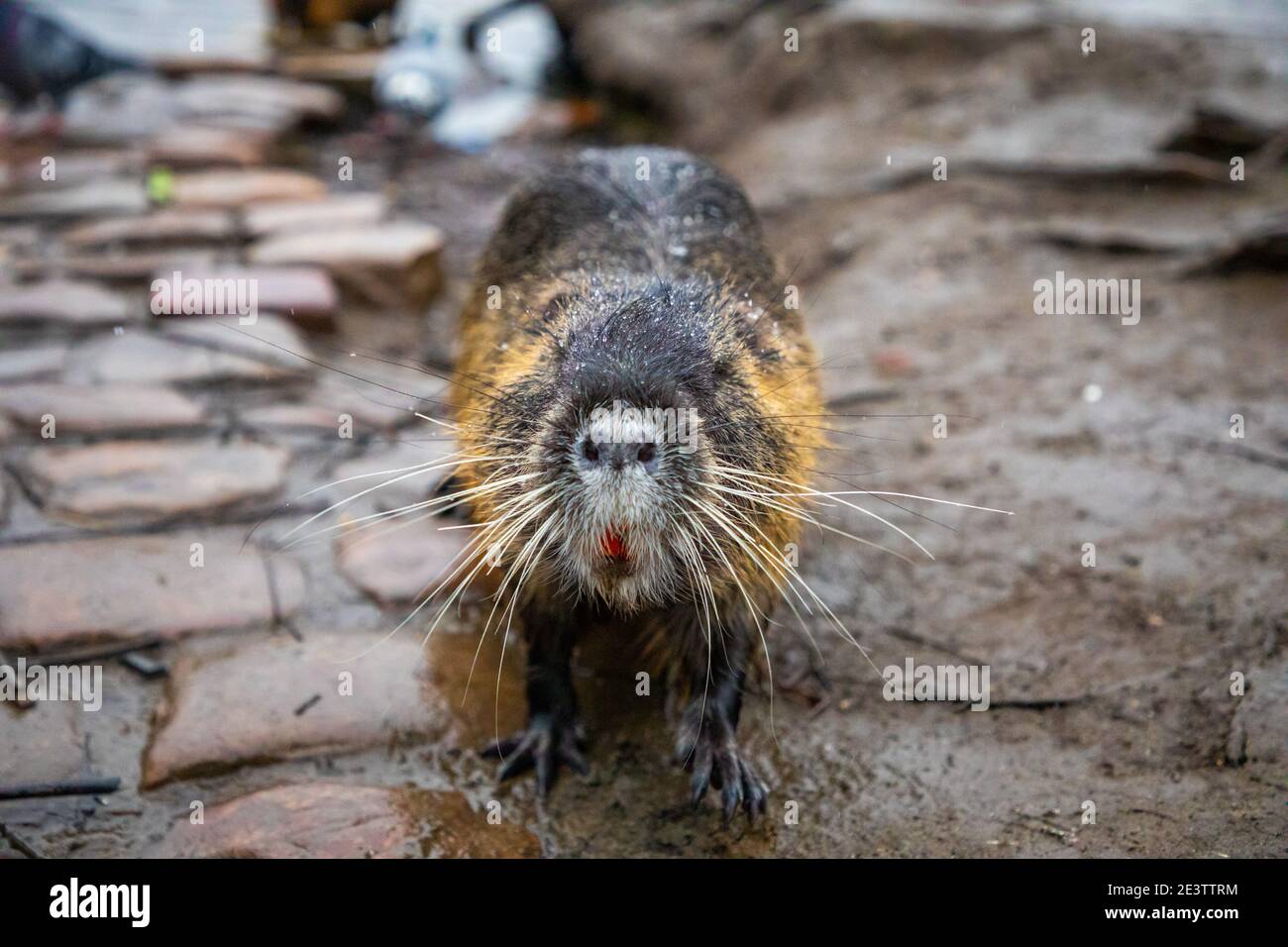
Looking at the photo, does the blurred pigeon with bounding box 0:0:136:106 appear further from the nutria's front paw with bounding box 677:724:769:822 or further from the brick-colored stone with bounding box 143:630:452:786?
→ the nutria's front paw with bounding box 677:724:769:822

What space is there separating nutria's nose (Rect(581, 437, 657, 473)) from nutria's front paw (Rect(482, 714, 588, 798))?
2.97 feet

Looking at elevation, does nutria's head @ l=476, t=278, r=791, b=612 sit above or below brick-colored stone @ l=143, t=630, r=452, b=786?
above

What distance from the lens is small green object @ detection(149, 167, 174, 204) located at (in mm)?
6434

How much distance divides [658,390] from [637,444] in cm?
15

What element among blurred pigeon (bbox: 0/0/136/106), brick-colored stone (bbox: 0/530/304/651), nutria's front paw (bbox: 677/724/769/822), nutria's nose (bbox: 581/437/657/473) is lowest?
nutria's front paw (bbox: 677/724/769/822)

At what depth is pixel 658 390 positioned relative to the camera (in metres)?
2.40

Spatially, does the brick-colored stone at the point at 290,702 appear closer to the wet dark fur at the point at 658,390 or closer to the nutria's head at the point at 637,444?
the wet dark fur at the point at 658,390

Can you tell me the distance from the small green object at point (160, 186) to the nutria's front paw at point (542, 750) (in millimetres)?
4763

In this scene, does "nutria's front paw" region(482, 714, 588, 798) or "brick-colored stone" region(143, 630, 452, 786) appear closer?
"brick-colored stone" region(143, 630, 452, 786)

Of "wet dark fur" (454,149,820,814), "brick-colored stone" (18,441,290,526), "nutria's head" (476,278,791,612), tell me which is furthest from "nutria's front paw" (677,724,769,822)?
"brick-colored stone" (18,441,290,526)

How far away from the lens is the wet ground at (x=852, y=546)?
2.67 metres

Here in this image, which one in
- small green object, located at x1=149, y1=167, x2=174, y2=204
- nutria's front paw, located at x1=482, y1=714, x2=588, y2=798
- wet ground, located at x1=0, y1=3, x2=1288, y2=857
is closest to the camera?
wet ground, located at x1=0, y1=3, x2=1288, y2=857
